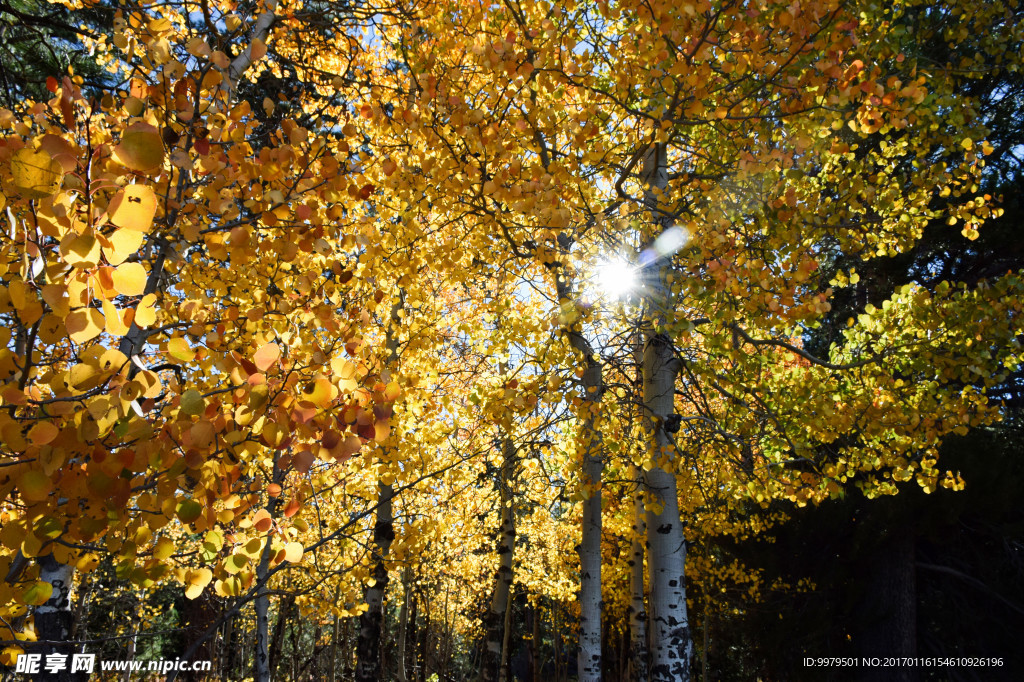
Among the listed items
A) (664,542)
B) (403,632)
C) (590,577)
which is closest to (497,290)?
(664,542)

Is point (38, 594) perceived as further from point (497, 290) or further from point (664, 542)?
point (497, 290)

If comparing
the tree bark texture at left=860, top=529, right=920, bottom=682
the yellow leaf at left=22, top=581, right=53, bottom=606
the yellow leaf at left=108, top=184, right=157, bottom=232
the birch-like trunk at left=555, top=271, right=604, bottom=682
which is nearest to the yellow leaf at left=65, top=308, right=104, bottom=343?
the yellow leaf at left=108, top=184, right=157, bottom=232

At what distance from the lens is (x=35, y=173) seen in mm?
1220

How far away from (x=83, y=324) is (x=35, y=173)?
0.39m

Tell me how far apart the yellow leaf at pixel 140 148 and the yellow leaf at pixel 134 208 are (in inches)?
4.6

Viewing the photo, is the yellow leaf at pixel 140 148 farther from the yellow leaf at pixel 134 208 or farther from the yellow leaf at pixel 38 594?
the yellow leaf at pixel 38 594

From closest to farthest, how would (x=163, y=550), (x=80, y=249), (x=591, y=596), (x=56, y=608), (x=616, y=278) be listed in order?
(x=80, y=249) < (x=163, y=550) < (x=56, y=608) < (x=616, y=278) < (x=591, y=596)

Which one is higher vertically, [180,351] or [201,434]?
Result: [180,351]

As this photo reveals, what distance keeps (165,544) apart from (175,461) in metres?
0.31

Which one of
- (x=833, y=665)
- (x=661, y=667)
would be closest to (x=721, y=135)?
(x=661, y=667)

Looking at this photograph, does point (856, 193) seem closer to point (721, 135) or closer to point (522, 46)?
point (721, 135)

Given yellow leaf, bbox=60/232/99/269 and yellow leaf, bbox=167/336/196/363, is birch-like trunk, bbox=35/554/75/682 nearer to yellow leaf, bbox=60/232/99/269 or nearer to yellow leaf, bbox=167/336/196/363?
yellow leaf, bbox=167/336/196/363

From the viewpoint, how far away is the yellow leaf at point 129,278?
112cm

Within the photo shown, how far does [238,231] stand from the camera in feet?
6.57
